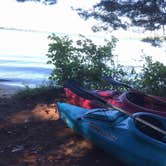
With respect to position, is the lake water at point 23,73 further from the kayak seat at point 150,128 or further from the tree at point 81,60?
the kayak seat at point 150,128

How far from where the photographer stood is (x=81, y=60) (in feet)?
35.2

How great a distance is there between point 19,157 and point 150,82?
3.85 m

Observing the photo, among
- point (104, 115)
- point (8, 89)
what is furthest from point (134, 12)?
point (8, 89)

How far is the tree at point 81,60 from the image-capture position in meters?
10.5

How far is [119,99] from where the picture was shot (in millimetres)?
8039

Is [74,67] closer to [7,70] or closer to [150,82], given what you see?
[150,82]

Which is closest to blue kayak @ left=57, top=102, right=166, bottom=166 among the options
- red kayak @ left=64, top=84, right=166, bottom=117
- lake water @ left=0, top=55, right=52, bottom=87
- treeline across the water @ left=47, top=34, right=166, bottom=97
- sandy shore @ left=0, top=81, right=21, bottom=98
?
red kayak @ left=64, top=84, right=166, bottom=117

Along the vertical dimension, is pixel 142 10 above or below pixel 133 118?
above

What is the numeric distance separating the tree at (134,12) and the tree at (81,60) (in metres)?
0.54

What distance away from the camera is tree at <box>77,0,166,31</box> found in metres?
10.2

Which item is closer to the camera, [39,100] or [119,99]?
[119,99]

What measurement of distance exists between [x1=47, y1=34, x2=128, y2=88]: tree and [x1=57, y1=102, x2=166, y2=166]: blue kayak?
2841mm

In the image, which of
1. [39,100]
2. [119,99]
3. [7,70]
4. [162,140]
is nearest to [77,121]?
[119,99]

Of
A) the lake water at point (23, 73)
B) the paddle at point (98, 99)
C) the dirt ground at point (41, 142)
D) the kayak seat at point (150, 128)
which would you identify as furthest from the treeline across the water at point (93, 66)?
the lake water at point (23, 73)
